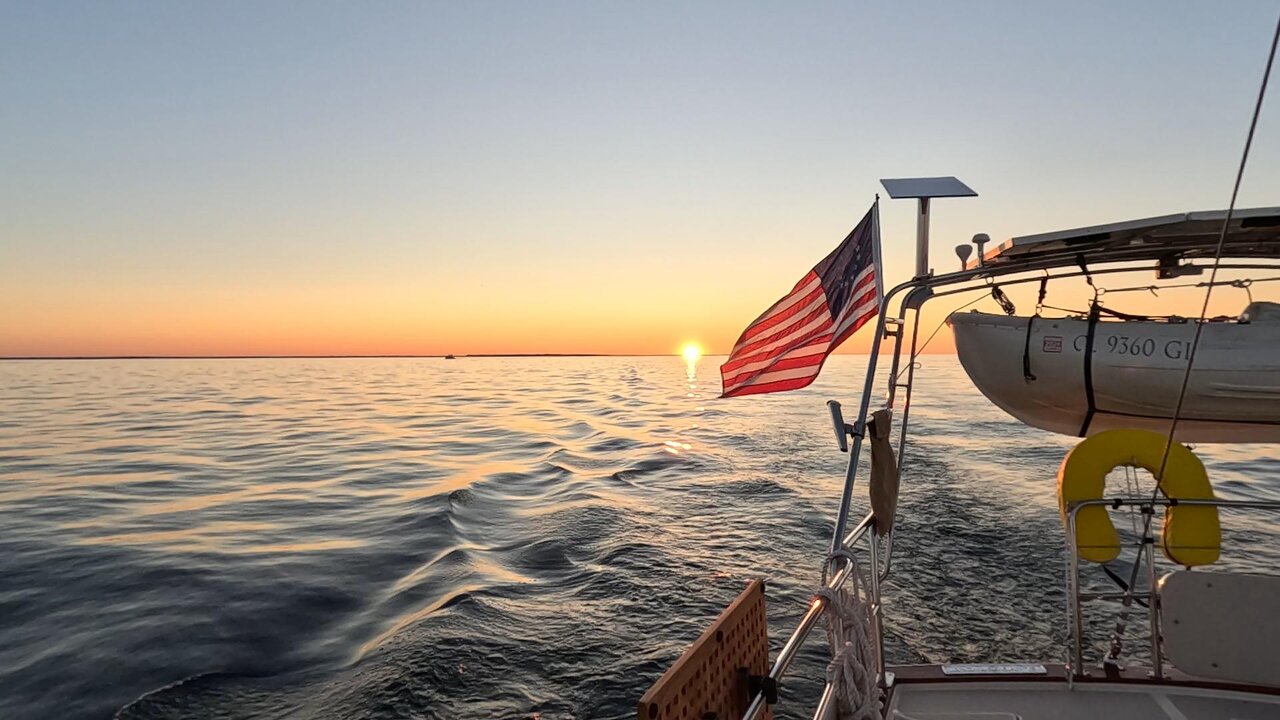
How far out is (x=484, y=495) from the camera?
Answer: 16719mm

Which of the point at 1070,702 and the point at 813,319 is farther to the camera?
the point at 813,319

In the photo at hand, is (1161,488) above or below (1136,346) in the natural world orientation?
below

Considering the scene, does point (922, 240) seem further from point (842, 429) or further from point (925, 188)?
point (842, 429)

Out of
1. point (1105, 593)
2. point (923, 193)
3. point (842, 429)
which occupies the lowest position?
point (1105, 593)

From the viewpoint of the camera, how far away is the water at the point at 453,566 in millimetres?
7293

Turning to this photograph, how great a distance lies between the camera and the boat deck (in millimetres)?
4625

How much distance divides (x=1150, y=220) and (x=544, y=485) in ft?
50.7

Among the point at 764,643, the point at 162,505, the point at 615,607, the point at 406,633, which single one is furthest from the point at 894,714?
the point at 162,505

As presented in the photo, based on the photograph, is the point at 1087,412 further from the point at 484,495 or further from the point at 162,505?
the point at 162,505

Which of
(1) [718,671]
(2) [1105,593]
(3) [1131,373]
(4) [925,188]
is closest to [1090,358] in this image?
(3) [1131,373]

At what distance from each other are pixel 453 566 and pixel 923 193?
934cm

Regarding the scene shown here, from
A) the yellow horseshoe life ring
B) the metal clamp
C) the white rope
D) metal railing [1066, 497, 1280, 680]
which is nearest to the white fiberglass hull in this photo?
the yellow horseshoe life ring

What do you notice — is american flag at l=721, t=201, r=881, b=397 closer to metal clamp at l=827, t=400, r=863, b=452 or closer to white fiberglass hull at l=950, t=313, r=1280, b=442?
metal clamp at l=827, t=400, r=863, b=452

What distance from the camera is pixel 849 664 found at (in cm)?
414
